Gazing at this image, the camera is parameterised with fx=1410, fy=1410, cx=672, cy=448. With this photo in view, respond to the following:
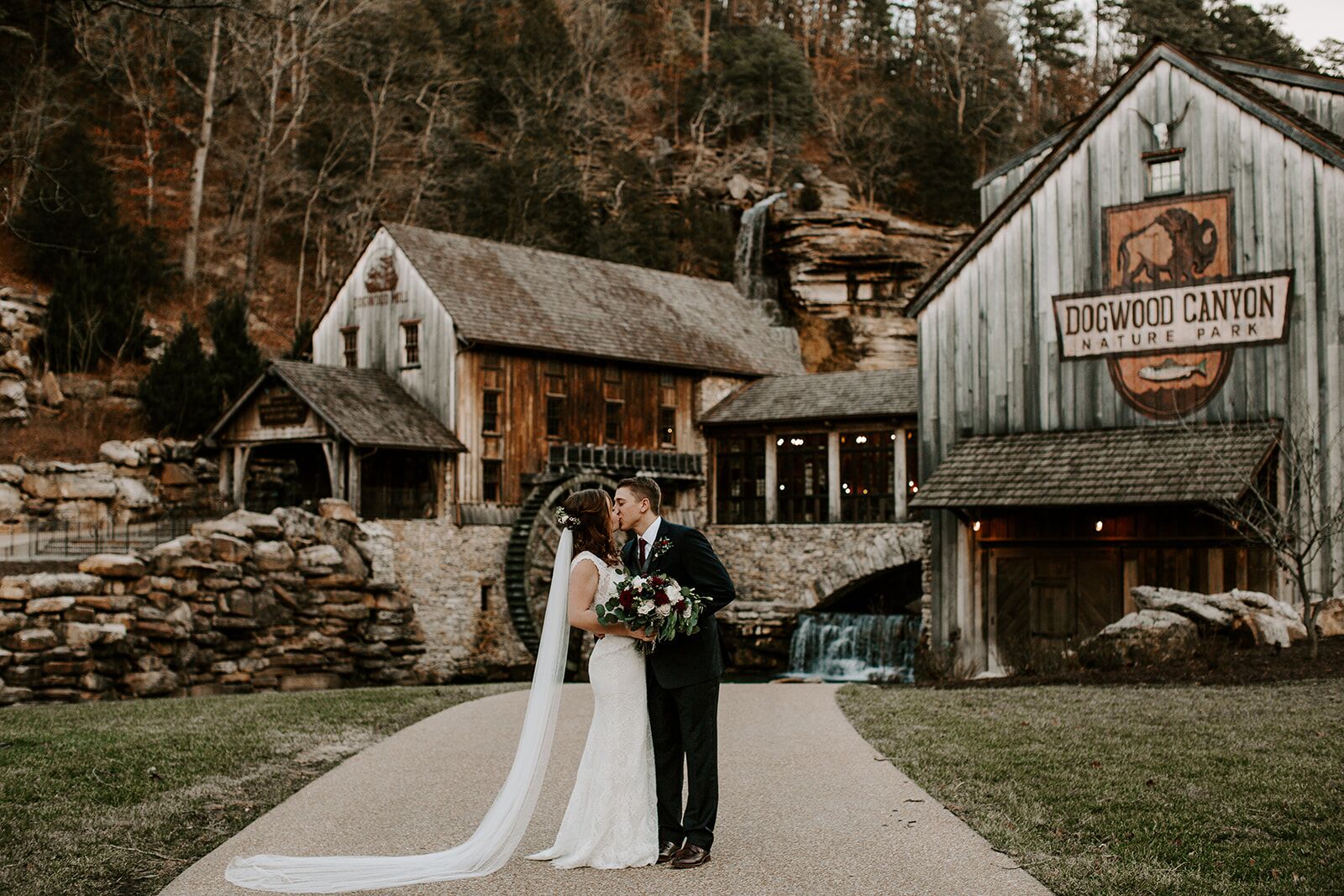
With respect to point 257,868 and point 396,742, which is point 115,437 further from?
point 257,868

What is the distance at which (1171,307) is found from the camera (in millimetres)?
21453

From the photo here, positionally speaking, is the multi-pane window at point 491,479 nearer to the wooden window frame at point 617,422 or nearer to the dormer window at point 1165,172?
the wooden window frame at point 617,422

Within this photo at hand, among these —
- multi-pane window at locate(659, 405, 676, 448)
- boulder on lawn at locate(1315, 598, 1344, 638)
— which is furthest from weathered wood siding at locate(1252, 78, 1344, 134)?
multi-pane window at locate(659, 405, 676, 448)

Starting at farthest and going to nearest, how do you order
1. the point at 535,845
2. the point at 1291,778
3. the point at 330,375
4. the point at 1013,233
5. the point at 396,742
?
the point at 330,375 < the point at 1013,233 < the point at 396,742 < the point at 1291,778 < the point at 535,845

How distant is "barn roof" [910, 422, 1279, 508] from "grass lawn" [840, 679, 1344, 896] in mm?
5383

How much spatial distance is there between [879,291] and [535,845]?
38.6 metres

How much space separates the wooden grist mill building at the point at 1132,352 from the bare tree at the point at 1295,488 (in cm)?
6

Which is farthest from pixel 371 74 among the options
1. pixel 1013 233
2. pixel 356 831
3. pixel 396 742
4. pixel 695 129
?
pixel 356 831

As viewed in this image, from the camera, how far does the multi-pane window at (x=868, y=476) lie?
3356 centimetres

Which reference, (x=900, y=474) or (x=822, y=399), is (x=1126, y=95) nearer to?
(x=900, y=474)

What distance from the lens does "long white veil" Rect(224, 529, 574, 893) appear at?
23.9ft

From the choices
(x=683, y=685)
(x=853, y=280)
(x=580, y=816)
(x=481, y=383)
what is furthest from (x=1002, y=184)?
(x=580, y=816)

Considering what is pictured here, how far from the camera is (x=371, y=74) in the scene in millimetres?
50000

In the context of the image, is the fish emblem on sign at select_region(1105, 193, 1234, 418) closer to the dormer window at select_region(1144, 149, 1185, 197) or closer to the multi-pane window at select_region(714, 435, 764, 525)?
the dormer window at select_region(1144, 149, 1185, 197)
